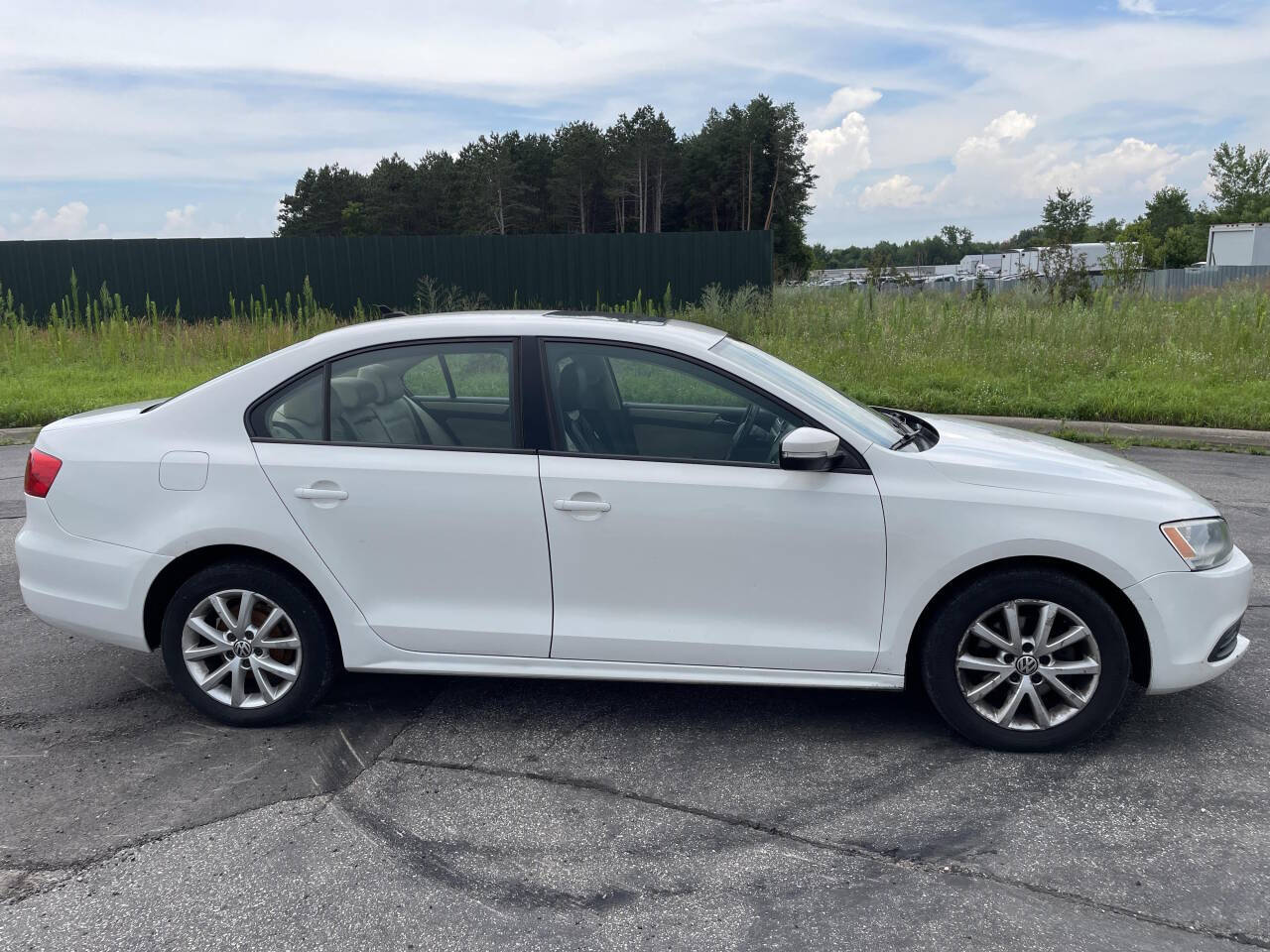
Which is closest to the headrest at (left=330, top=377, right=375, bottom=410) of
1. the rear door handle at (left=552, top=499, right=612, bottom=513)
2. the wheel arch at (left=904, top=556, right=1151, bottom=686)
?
the rear door handle at (left=552, top=499, right=612, bottom=513)

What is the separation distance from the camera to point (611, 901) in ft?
10.1

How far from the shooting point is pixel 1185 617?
3.87m

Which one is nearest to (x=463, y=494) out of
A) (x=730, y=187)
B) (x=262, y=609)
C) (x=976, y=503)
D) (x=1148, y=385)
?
(x=262, y=609)

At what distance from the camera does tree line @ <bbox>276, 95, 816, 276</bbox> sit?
75125 mm

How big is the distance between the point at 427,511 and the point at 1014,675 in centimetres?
227

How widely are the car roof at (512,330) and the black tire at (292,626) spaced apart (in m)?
0.98

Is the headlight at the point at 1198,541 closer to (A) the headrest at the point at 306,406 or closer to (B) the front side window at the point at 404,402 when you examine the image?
(B) the front side window at the point at 404,402

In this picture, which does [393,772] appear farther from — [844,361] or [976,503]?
[844,361]

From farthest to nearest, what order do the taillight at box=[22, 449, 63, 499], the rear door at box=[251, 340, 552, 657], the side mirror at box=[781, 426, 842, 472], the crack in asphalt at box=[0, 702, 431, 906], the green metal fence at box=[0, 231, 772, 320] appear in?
the green metal fence at box=[0, 231, 772, 320] → the taillight at box=[22, 449, 63, 499] → the rear door at box=[251, 340, 552, 657] → the side mirror at box=[781, 426, 842, 472] → the crack in asphalt at box=[0, 702, 431, 906]

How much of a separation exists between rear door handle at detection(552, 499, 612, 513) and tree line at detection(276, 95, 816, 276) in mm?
69748

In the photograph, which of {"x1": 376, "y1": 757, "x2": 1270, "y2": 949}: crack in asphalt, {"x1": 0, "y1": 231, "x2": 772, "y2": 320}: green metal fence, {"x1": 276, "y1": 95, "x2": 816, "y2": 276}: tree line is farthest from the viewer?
{"x1": 276, "y1": 95, "x2": 816, "y2": 276}: tree line

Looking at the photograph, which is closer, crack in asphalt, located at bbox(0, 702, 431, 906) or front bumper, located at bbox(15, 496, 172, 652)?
crack in asphalt, located at bbox(0, 702, 431, 906)

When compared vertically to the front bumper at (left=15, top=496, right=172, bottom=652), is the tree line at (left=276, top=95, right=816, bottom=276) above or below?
above

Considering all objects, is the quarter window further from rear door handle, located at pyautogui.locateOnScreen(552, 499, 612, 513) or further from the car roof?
rear door handle, located at pyautogui.locateOnScreen(552, 499, 612, 513)
